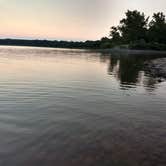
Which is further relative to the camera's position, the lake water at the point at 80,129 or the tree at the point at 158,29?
the tree at the point at 158,29

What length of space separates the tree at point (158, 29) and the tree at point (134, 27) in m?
4.12

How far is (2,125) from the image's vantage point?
8.78 meters

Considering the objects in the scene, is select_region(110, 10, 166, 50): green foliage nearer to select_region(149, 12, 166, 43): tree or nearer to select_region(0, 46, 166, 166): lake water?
select_region(149, 12, 166, 43): tree

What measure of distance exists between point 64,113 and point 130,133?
3.33 metres

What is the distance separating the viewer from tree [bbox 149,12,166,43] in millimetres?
121812

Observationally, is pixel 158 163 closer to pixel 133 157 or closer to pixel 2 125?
pixel 133 157

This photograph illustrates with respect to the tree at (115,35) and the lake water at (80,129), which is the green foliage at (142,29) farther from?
the lake water at (80,129)

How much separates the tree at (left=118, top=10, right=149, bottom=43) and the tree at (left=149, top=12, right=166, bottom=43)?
412 centimetres

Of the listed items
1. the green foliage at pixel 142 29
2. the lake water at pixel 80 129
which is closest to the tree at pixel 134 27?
the green foliage at pixel 142 29

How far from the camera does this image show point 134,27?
124 meters

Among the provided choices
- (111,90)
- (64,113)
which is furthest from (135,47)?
(64,113)

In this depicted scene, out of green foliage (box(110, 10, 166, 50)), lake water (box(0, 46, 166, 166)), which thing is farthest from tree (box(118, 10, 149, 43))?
lake water (box(0, 46, 166, 166))

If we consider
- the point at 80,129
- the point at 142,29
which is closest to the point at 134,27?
the point at 142,29

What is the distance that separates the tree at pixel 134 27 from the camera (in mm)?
124625
